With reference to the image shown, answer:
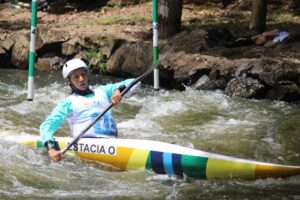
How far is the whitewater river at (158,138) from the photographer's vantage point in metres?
4.95

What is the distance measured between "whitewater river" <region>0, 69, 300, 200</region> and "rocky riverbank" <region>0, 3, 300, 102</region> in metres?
0.32

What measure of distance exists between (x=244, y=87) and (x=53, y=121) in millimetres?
4211

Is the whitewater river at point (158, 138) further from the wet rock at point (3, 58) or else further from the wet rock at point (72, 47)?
the wet rock at point (3, 58)

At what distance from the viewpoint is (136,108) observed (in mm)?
8750

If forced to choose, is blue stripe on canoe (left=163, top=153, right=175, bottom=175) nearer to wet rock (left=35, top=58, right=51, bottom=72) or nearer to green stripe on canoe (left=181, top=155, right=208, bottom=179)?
green stripe on canoe (left=181, top=155, right=208, bottom=179)

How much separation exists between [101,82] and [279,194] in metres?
6.27

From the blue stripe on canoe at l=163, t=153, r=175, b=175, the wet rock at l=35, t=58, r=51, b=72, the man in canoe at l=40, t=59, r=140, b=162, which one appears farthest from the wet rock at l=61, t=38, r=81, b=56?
the blue stripe on canoe at l=163, t=153, r=175, b=175

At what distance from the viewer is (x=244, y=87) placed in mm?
8891

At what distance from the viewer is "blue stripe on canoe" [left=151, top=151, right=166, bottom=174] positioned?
5.25m

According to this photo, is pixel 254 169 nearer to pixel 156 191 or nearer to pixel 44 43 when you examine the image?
pixel 156 191

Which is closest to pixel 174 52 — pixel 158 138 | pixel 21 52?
pixel 158 138

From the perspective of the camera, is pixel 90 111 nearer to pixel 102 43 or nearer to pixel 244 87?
pixel 244 87

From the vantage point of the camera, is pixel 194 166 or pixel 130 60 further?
Answer: pixel 130 60

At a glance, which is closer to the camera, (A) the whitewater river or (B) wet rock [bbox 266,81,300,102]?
(A) the whitewater river
